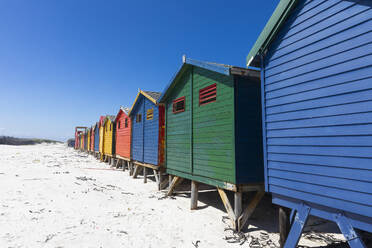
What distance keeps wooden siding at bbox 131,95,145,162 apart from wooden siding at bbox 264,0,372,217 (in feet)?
35.3

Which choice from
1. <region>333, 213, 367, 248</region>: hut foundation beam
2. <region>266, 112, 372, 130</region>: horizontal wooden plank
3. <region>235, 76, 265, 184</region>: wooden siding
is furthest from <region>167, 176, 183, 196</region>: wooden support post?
<region>333, 213, 367, 248</region>: hut foundation beam

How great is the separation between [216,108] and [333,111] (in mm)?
3859

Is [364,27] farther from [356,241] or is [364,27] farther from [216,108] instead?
[216,108]

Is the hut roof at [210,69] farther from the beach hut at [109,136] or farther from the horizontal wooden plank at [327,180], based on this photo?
the beach hut at [109,136]

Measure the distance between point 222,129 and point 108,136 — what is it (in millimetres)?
20004

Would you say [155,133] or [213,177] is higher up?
[155,133]

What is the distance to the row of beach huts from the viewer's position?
3650 millimetres

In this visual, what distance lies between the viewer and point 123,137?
19203mm

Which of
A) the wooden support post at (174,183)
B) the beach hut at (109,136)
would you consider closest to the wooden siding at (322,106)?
the wooden support post at (174,183)

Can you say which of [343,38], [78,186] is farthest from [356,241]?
[78,186]

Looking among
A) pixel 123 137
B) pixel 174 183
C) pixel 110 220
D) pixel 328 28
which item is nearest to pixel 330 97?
pixel 328 28

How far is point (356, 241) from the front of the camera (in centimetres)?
364

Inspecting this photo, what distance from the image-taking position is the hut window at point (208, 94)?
7692 mm

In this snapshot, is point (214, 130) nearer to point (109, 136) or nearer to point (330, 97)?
point (330, 97)
